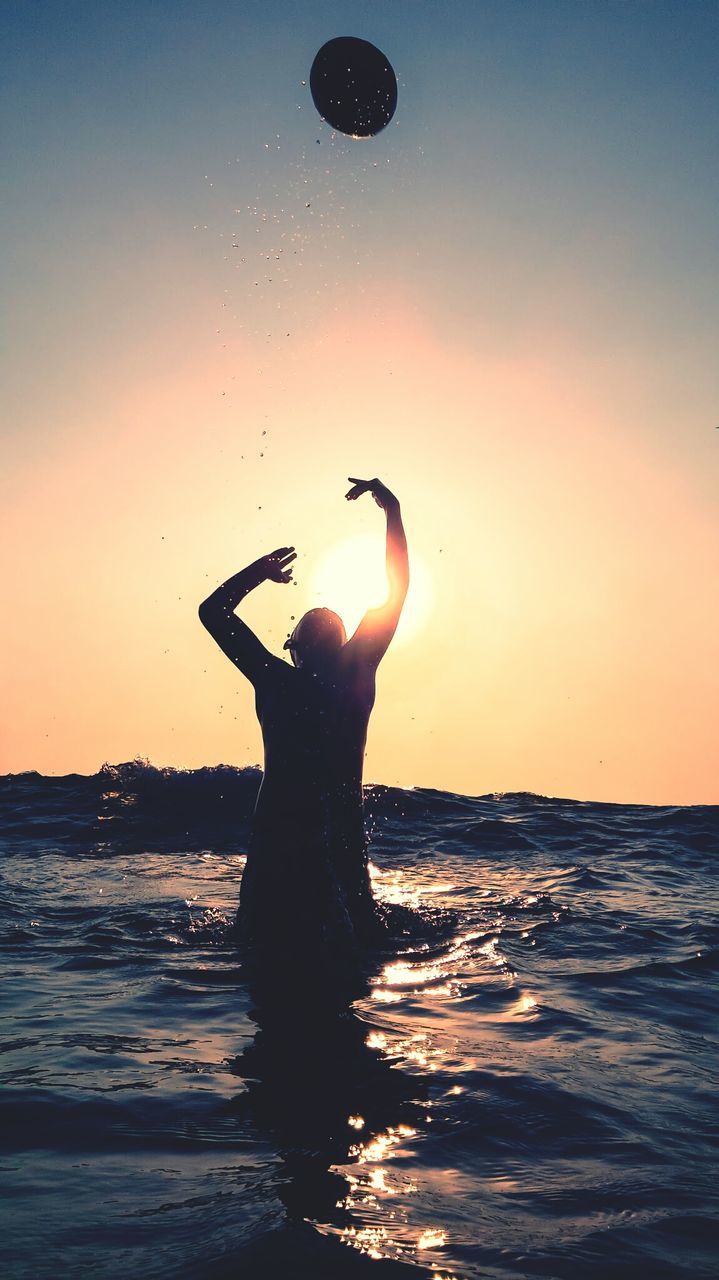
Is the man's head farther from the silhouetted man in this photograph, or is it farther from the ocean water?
the ocean water

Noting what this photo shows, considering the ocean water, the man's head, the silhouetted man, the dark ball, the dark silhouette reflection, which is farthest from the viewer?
the dark ball

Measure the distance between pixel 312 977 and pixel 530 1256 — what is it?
2.83 metres

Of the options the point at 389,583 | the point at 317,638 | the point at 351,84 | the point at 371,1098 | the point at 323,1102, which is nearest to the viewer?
the point at 323,1102

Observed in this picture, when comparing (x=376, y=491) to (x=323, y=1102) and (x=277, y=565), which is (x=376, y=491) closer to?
(x=277, y=565)

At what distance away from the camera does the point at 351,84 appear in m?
7.68

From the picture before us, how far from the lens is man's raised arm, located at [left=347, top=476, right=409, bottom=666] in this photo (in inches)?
221

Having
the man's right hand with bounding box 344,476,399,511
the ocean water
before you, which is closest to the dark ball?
the man's right hand with bounding box 344,476,399,511

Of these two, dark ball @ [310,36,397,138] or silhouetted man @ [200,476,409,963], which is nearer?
silhouetted man @ [200,476,409,963]

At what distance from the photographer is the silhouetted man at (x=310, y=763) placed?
518 centimetres

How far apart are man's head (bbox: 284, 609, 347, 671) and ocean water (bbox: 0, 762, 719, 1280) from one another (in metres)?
1.99

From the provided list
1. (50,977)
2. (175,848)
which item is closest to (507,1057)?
(50,977)

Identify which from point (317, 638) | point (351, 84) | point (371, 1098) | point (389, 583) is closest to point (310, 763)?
point (317, 638)

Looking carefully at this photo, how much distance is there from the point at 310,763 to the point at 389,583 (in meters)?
1.31

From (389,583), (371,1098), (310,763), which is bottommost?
(371,1098)
